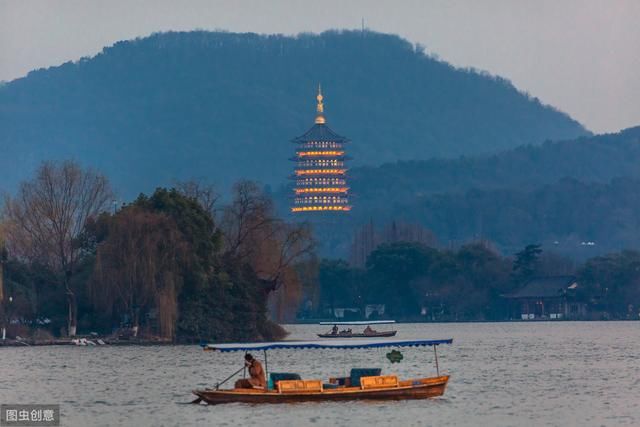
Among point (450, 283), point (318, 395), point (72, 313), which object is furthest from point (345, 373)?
point (450, 283)

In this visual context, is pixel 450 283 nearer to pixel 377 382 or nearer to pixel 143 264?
pixel 143 264

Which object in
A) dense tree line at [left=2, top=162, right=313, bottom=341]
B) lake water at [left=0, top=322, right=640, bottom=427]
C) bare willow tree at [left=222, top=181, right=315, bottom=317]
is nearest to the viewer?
lake water at [left=0, top=322, right=640, bottom=427]

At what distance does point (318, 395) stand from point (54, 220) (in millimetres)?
47254

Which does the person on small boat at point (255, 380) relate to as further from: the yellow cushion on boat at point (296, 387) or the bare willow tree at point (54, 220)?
the bare willow tree at point (54, 220)

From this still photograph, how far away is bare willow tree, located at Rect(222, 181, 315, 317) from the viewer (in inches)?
3755

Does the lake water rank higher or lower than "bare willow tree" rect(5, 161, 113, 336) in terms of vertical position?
lower

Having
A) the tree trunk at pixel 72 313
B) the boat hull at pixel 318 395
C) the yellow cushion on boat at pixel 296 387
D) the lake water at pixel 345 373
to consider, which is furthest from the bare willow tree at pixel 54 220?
the yellow cushion on boat at pixel 296 387

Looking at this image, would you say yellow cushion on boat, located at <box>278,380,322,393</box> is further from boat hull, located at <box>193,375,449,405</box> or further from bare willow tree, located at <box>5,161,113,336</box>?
bare willow tree, located at <box>5,161,113,336</box>

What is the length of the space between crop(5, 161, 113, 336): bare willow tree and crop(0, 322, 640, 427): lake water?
692 cm

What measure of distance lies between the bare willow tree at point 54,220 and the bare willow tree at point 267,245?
893 centimetres

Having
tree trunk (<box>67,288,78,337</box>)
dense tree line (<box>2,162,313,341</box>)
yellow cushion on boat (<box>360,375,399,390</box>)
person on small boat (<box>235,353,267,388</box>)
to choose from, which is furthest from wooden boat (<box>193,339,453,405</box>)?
tree trunk (<box>67,288,78,337</box>)

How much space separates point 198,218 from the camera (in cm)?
9262

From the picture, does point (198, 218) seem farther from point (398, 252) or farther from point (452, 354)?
point (398, 252)

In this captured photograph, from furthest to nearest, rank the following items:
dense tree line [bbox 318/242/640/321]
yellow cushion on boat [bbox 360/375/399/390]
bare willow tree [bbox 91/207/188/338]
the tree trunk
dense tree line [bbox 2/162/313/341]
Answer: dense tree line [bbox 318/242/640/321], the tree trunk, dense tree line [bbox 2/162/313/341], bare willow tree [bbox 91/207/188/338], yellow cushion on boat [bbox 360/375/399/390]
